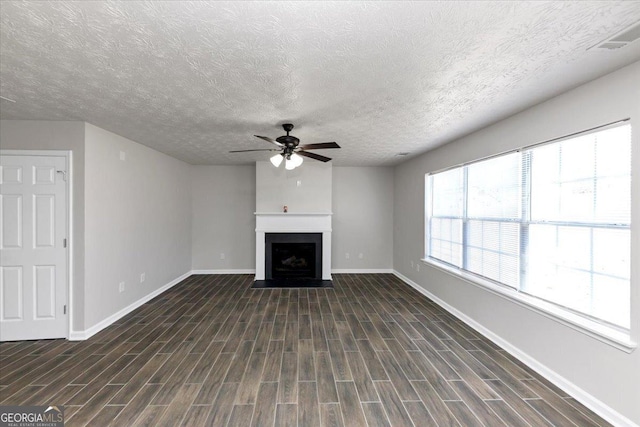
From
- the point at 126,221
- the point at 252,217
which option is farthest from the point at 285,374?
the point at 252,217

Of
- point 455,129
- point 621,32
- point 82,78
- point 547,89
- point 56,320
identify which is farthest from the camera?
point 455,129

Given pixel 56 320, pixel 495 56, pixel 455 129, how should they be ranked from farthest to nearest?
pixel 455 129 < pixel 56 320 < pixel 495 56

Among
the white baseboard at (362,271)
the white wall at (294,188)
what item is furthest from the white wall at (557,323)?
the white wall at (294,188)

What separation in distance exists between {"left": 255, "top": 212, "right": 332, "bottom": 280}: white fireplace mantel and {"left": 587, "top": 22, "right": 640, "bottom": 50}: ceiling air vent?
464 cm

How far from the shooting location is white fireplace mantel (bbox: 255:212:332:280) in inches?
229

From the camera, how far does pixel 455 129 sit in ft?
11.1

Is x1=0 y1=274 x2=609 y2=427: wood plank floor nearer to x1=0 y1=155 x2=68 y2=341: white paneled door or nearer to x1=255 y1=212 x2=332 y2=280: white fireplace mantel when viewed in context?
x1=0 y1=155 x2=68 y2=341: white paneled door

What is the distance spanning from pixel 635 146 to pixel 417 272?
3709 mm

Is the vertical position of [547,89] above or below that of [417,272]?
above

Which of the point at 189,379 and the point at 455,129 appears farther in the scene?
the point at 455,129

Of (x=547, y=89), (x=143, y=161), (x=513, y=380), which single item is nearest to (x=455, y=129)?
(x=547, y=89)

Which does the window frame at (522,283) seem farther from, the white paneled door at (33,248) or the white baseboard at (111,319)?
the white paneled door at (33,248)

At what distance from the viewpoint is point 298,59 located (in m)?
1.82

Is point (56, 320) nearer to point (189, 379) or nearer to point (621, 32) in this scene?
point (189, 379)
